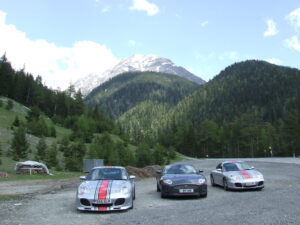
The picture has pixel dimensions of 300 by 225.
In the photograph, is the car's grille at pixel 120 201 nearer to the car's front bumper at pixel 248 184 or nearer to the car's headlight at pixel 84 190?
the car's headlight at pixel 84 190

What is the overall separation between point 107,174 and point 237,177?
6.80m

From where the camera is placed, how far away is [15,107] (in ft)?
323

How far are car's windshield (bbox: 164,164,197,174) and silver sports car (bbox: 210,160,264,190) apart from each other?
227 cm

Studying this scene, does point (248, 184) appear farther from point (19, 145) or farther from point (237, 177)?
point (19, 145)

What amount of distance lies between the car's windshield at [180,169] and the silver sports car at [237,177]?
7.44ft

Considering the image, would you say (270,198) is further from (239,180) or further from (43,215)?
(43,215)

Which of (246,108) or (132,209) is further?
(246,108)

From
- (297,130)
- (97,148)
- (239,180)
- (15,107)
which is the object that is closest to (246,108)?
(297,130)

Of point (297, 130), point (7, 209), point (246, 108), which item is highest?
point (246, 108)

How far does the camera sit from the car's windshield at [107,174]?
509 inches

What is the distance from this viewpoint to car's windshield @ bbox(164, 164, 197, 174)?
50.1ft

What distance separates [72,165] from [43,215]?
37692mm

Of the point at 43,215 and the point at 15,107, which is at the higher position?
the point at 15,107

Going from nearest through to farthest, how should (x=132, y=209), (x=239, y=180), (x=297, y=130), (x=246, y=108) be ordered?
(x=132, y=209) → (x=239, y=180) → (x=297, y=130) → (x=246, y=108)
